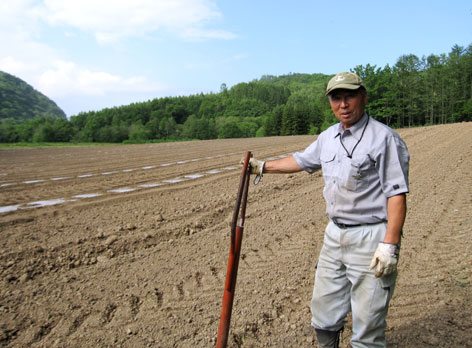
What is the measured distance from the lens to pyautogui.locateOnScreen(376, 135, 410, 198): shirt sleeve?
1936mm

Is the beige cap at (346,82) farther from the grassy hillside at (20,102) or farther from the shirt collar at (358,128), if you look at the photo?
the grassy hillside at (20,102)

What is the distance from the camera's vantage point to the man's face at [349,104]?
84.2 inches

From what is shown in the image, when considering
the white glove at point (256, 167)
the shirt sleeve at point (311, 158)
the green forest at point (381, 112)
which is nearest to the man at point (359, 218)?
the shirt sleeve at point (311, 158)

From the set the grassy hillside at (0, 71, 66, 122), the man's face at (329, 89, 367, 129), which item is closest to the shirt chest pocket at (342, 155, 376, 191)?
the man's face at (329, 89, 367, 129)

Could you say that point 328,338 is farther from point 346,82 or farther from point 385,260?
point 346,82

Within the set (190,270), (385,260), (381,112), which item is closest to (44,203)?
(190,270)

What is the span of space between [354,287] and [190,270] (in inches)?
103

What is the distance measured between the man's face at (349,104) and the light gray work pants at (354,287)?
0.69 metres

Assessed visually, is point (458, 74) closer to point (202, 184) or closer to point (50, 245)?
point (202, 184)

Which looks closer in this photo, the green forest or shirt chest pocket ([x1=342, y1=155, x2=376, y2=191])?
shirt chest pocket ([x1=342, y1=155, x2=376, y2=191])

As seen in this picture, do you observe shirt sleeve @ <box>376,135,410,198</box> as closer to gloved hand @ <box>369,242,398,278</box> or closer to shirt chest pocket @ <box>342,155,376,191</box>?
shirt chest pocket @ <box>342,155,376,191</box>

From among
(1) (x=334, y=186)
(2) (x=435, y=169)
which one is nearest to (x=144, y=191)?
(1) (x=334, y=186)

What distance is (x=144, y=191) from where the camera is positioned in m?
9.00

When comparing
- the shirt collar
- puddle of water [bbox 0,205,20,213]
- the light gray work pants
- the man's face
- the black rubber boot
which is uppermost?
the man's face
